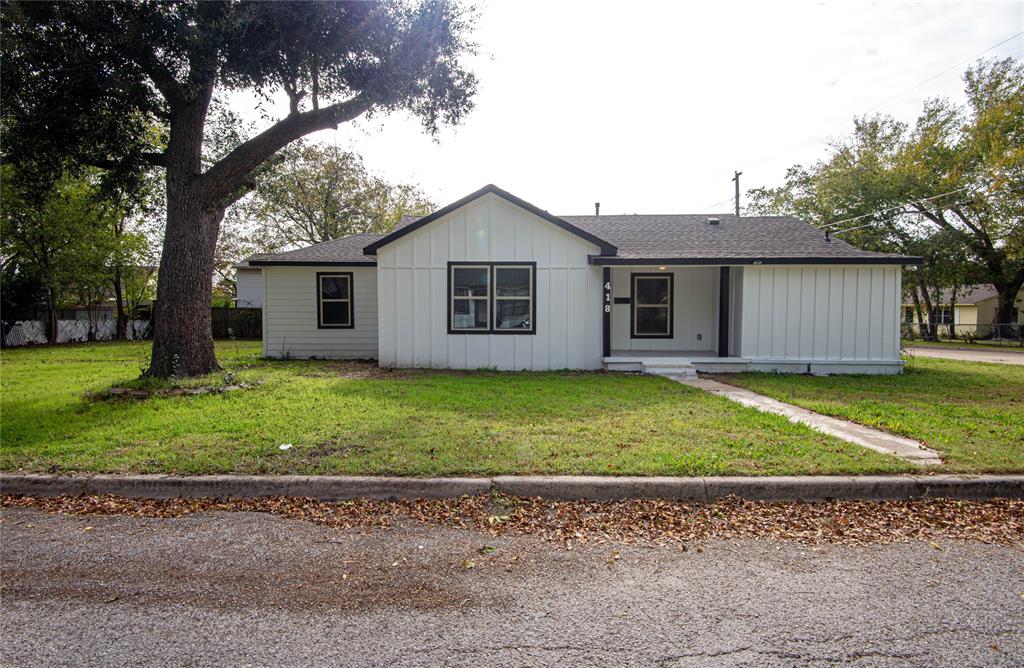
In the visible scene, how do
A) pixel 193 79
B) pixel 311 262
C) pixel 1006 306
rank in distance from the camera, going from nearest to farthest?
1. pixel 193 79
2. pixel 311 262
3. pixel 1006 306

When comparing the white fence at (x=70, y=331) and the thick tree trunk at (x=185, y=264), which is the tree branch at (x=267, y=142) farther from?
the white fence at (x=70, y=331)

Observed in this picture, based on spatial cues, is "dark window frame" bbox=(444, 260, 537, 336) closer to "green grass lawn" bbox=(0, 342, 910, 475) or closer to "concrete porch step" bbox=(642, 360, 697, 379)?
"green grass lawn" bbox=(0, 342, 910, 475)

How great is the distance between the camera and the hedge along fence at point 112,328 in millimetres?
20500

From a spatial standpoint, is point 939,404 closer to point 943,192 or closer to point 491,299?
point 491,299

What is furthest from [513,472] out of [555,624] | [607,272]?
[607,272]

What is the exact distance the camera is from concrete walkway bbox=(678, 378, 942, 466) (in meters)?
5.16

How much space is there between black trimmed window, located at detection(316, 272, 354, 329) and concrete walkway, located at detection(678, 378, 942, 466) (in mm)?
9596

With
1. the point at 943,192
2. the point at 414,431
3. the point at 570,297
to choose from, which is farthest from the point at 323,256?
the point at 943,192

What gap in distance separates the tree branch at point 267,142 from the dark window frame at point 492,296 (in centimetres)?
362

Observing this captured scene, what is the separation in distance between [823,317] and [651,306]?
3.82 m

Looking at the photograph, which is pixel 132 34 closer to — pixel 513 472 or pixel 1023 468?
pixel 513 472

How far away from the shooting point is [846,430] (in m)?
6.25

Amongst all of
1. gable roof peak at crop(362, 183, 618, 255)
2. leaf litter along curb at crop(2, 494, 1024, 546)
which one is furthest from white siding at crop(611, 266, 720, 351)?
leaf litter along curb at crop(2, 494, 1024, 546)

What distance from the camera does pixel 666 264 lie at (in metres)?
12.0
